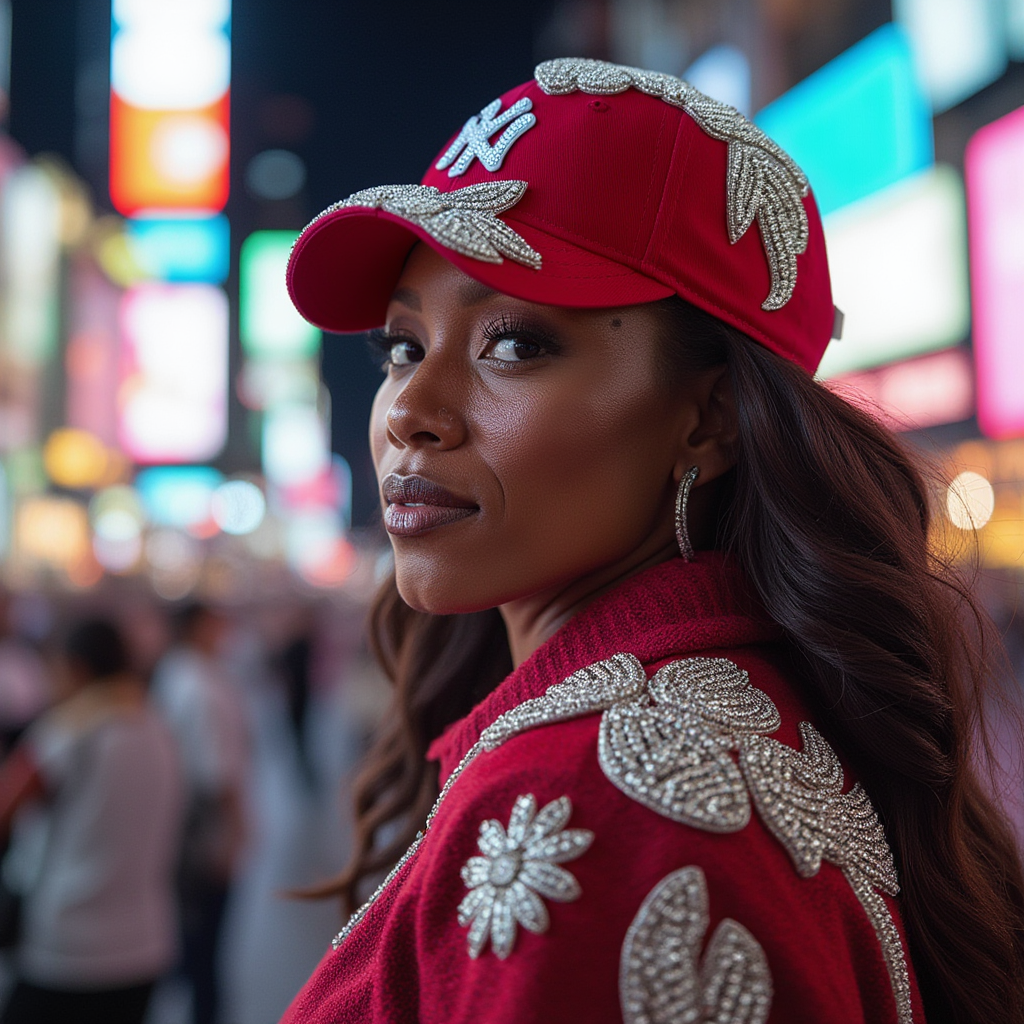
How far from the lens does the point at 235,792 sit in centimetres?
470

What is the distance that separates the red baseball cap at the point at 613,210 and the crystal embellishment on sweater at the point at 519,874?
61cm

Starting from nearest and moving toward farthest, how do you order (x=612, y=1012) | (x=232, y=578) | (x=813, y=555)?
(x=612, y=1012) → (x=813, y=555) → (x=232, y=578)

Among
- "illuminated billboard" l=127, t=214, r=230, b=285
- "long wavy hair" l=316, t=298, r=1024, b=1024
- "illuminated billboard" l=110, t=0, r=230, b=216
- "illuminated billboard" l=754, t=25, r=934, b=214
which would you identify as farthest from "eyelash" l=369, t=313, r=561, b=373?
"illuminated billboard" l=127, t=214, r=230, b=285

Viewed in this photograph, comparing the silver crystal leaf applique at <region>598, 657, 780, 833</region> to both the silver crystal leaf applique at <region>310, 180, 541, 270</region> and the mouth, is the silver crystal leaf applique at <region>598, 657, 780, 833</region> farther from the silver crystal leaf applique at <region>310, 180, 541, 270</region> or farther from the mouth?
the silver crystal leaf applique at <region>310, 180, 541, 270</region>

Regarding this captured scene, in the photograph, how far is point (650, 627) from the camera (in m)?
1.25

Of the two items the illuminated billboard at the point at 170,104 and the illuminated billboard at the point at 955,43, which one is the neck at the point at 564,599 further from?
the illuminated billboard at the point at 170,104

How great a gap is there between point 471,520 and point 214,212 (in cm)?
1397

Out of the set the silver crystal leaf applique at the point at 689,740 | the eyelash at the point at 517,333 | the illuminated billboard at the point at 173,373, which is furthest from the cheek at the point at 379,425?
the illuminated billboard at the point at 173,373

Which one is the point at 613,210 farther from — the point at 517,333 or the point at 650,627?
the point at 650,627

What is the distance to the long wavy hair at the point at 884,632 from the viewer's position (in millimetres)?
1246

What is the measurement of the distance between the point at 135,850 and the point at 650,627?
10.0 feet

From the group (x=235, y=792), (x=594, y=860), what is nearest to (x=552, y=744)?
(x=594, y=860)

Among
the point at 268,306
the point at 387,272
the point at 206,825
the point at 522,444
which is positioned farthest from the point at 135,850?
the point at 268,306

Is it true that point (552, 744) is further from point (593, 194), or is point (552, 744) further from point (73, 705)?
point (73, 705)
